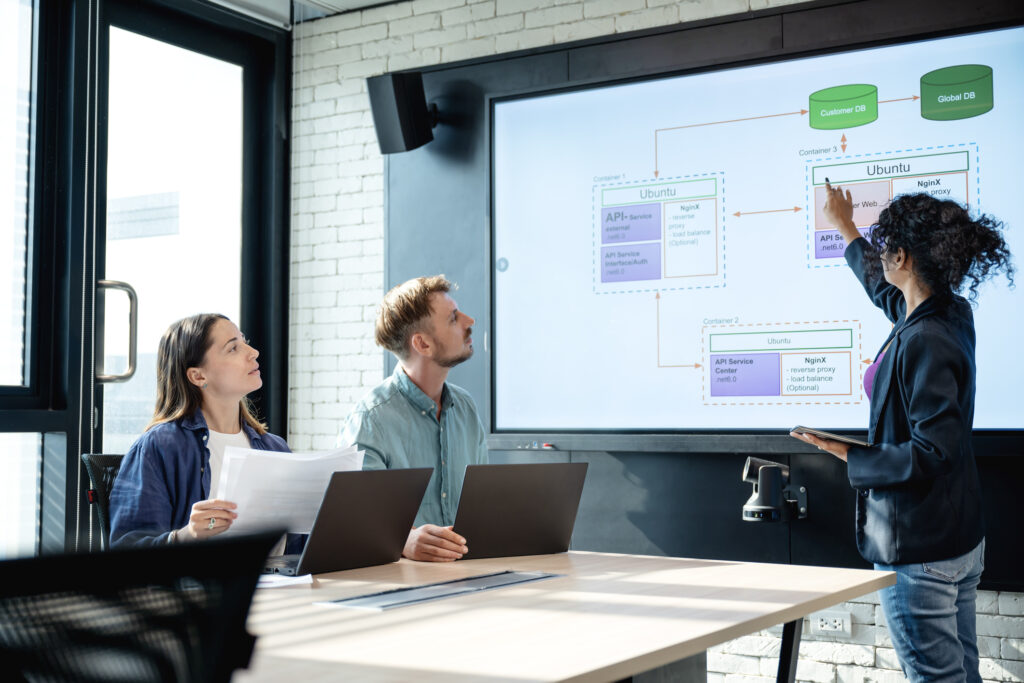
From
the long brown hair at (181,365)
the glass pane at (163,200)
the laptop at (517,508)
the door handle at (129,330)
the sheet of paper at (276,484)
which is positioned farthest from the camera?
the glass pane at (163,200)

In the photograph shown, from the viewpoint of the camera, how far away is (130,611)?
0.83 m

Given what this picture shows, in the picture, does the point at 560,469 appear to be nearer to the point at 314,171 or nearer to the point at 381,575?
the point at 381,575

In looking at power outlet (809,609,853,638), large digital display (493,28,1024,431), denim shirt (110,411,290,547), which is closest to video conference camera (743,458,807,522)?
large digital display (493,28,1024,431)

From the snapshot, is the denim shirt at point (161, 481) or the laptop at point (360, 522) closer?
the laptop at point (360, 522)

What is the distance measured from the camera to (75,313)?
13.4ft

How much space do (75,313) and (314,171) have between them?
4.51 feet

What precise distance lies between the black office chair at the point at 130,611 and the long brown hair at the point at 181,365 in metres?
2.01

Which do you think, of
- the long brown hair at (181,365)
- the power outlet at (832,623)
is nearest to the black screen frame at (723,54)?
the power outlet at (832,623)

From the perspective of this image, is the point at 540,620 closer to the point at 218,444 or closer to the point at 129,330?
the point at 218,444

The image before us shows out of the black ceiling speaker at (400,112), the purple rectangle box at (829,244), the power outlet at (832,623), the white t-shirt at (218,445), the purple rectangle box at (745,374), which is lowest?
the power outlet at (832,623)

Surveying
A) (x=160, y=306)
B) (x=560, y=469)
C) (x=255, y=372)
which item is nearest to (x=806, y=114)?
(x=560, y=469)

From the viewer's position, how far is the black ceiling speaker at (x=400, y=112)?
4.45 m

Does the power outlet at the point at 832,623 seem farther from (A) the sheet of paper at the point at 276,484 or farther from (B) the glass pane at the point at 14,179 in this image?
(B) the glass pane at the point at 14,179

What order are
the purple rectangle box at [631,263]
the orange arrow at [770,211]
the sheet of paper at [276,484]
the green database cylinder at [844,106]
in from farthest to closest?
1. the purple rectangle box at [631,263]
2. the orange arrow at [770,211]
3. the green database cylinder at [844,106]
4. the sheet of paper at [276,484]
